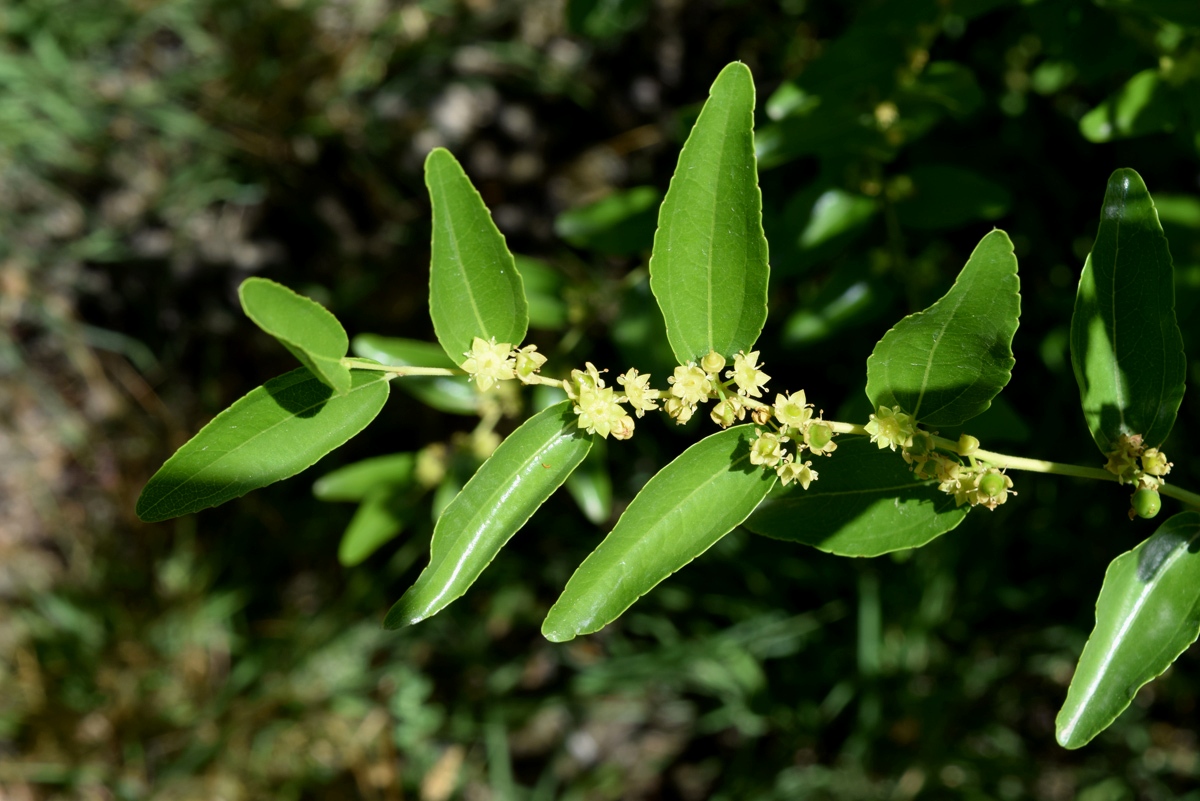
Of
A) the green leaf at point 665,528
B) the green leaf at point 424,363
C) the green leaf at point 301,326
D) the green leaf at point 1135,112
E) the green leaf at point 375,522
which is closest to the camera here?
the green leaf at point 301,326

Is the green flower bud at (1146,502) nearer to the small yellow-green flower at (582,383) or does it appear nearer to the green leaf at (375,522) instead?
the small yellow-green flower at (582,383)

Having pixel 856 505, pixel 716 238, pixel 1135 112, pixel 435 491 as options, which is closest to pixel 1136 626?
pixel 856 505

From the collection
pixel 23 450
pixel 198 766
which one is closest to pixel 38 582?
pixel 23 450

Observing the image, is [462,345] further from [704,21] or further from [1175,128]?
[704,21]

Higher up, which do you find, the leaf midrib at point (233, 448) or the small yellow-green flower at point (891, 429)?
the leaf midrib at point (233, 448)

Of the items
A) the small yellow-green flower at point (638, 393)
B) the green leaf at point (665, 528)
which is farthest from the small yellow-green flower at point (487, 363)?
the green leaf at point (665, 528)

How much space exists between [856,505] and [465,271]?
0.82 meters

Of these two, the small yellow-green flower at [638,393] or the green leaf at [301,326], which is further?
the small yellow-green flower at [638,393]

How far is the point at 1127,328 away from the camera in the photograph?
5.61 feet

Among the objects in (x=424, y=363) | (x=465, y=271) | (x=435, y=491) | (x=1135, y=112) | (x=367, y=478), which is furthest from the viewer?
(x=435, y=491)

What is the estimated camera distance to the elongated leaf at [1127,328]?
165cm

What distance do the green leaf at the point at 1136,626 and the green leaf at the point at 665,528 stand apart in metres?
0.62

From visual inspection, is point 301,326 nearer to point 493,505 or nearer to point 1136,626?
point 493,505

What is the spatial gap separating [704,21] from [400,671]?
3.18m
